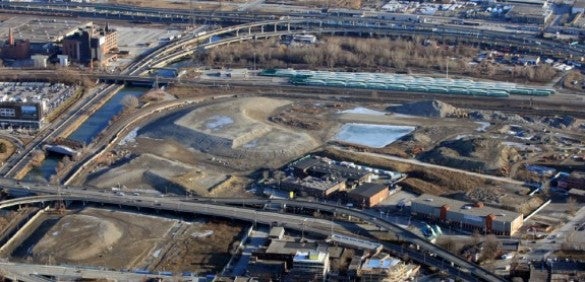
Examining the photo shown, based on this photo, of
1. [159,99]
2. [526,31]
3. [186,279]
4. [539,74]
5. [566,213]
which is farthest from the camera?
[526,31]

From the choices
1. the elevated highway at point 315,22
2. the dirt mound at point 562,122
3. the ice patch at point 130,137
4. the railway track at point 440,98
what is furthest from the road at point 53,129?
the dirt mound at point 562,122

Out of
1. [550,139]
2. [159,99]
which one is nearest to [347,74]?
[159,99]

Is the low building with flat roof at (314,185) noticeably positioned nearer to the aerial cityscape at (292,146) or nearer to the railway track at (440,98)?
the aerial cityscape at (292,146)

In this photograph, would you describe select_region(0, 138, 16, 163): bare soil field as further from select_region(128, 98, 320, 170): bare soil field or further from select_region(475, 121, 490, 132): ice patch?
select_region(475, 121, 490, 132): ice patch

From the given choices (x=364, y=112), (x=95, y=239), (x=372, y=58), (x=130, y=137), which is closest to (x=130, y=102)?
(x=130, y=137)

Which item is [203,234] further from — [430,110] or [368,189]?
[430,110]

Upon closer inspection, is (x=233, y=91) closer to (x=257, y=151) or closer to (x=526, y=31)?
(x=257, y=151)
